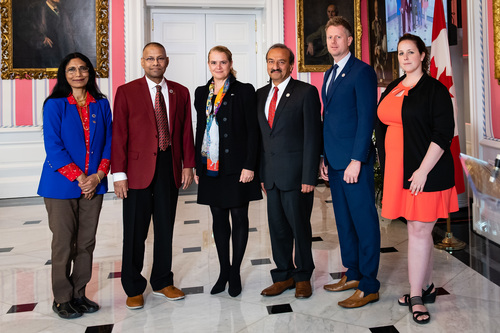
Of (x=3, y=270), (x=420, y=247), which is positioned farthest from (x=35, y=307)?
(x=420, y=247)

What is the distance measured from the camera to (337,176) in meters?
3.01

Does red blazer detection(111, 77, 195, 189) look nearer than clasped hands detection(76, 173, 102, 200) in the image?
No

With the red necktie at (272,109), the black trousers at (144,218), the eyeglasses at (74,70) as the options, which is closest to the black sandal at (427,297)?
the red necktie at (272,109)

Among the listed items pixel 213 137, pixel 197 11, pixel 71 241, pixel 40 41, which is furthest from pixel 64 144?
pixel 197 11

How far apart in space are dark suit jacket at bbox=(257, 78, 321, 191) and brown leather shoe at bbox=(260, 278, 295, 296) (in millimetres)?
632

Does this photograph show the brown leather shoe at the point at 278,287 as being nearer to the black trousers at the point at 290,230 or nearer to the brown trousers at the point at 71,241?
the black trousers at the point at 290,230

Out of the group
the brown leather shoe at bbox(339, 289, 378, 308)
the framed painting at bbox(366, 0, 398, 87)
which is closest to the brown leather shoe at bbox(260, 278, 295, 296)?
the brown leather shoe at bbox(339, 289, 378, 308)

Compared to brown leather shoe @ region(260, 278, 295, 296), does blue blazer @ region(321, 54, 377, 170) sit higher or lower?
higher

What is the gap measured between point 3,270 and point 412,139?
10.3 feet

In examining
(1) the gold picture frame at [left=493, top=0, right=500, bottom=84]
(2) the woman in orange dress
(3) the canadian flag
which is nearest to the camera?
(2) the woman in orange dress

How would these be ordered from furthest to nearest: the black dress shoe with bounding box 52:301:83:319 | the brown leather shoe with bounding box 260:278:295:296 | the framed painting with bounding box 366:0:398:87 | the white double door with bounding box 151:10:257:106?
the white double door with bounding box 151:10:257:106 < the framed painting with bounding box 366:0:398:87 < the brown leather shoe with bounding box 260:278:295:296 < the black dress shoe with bounding box 52:301:83:319

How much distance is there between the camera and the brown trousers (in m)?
2.78

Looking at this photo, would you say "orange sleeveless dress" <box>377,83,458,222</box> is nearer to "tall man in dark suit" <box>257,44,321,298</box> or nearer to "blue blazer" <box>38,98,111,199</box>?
"tall man in dark suit" <box>257,44,321,298</box>

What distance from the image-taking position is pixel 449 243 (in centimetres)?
418
